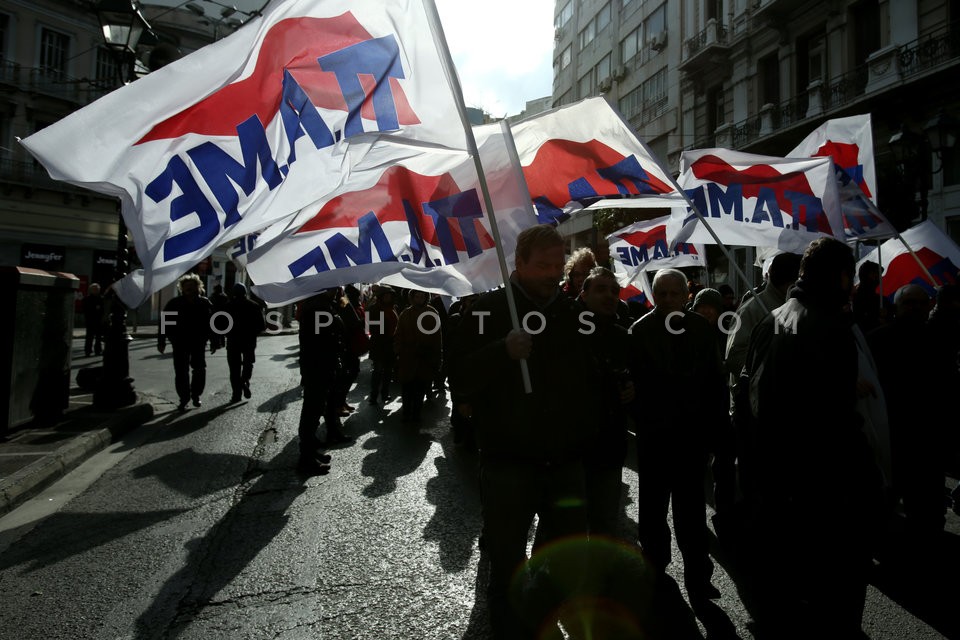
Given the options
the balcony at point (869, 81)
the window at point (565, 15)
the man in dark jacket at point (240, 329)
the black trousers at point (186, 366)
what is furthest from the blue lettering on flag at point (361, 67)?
the window at point (565, 15)

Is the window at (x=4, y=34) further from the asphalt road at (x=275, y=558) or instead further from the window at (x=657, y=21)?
the window at (x=657, y=21)

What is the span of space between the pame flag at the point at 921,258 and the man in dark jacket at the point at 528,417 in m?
5.82

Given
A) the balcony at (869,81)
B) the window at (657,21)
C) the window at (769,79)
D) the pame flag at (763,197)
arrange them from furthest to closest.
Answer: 1. the window at (657,21)
2. the window at (769,79)
3. the balcony at (869,81)
4. the pame flag at (763,197)

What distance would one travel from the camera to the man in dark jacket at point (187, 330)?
884 cm

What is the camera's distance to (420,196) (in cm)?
410

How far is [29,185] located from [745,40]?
97.8 feet

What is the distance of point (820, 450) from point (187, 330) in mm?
8406

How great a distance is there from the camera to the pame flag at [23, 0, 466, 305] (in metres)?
3.05

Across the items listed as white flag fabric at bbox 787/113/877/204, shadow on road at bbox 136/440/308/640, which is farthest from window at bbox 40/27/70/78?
white flag fabric at bbox 787/113/877/204

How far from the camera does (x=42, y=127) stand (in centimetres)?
2686

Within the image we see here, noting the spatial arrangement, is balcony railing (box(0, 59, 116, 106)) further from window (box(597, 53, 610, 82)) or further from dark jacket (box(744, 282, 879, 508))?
dark jacket (box(744, 282, 879, 508))

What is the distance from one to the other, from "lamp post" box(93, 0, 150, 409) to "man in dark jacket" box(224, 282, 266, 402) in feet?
4.47

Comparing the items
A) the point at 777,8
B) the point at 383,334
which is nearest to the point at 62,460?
the point at 383,334

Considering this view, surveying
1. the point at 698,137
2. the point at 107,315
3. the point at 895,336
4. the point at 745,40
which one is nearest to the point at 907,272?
the point at 895,336
